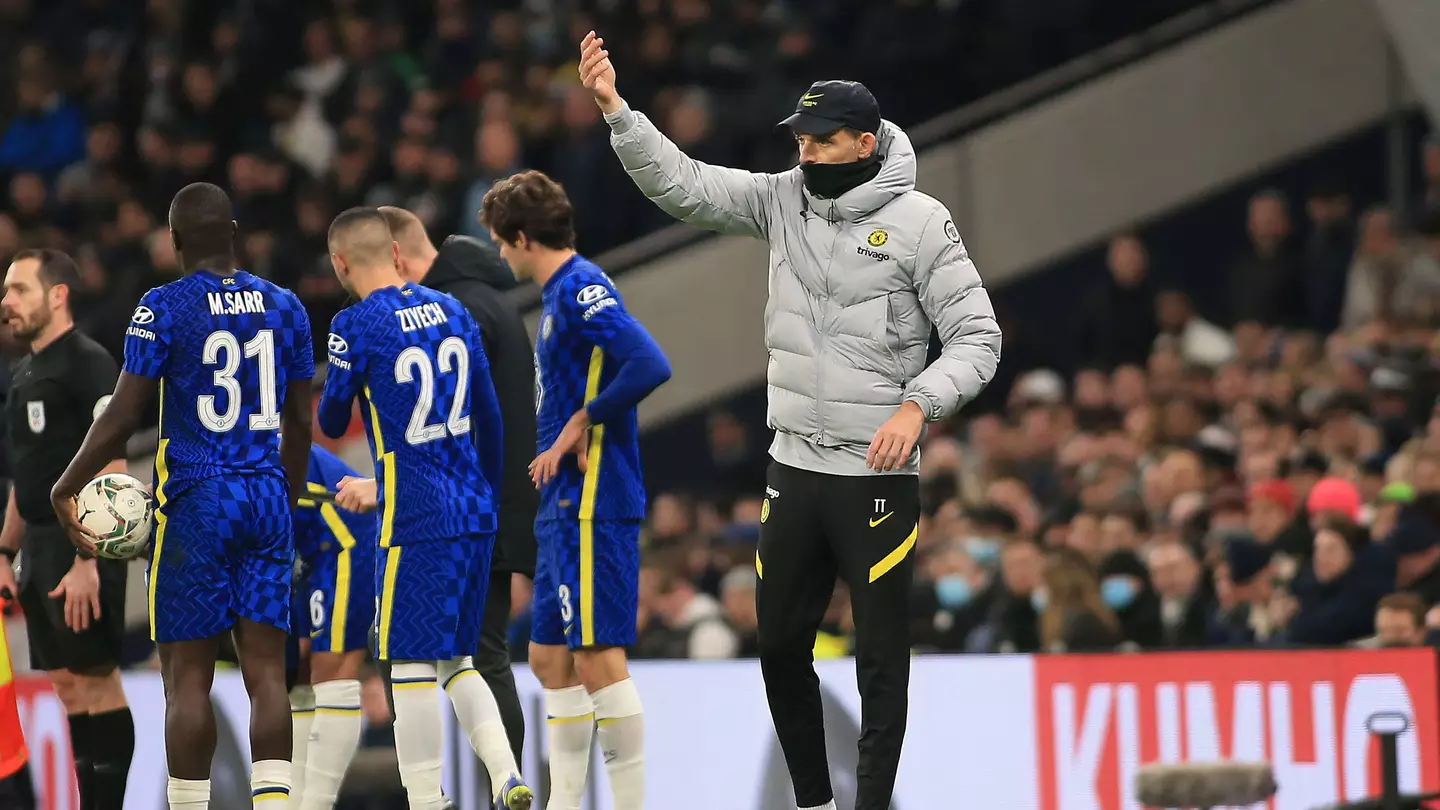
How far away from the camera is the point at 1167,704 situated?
29.3ft

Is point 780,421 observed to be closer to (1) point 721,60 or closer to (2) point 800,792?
(2) point 800,792

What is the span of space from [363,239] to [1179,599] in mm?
5231

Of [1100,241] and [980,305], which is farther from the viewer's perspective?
[1100,241]

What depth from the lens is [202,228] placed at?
7.13 meters

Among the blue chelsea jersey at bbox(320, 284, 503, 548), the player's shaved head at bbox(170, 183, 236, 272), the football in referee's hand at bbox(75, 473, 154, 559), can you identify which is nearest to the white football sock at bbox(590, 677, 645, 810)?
the blue chelsea jersey at bbox(320, 284, 503, 548)

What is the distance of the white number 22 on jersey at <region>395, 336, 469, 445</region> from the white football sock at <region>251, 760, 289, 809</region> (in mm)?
1161

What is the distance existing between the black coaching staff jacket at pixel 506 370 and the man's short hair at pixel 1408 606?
12.6 feet

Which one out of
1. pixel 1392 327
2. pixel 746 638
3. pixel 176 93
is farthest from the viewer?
pixel 176 93

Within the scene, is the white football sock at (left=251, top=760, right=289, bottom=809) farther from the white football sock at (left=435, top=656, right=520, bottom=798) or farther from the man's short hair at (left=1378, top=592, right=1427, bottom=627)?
the man's short hair at (left=1378, top=592, right=1427, bottom=627)

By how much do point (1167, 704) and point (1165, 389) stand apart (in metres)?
4.90

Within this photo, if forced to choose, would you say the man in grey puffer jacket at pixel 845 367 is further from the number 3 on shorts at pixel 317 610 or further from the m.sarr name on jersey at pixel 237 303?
the number 3 on shorts at pixel 317 610

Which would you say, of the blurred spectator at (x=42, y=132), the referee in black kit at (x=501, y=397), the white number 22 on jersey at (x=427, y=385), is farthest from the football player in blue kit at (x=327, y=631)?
the blurred spectator at (x=42, y=132)

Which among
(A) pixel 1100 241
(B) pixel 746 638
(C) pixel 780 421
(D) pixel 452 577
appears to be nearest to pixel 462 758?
(B) pixel 746 638

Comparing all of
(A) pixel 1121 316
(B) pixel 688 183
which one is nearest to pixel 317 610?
(B) pixel 688 183
